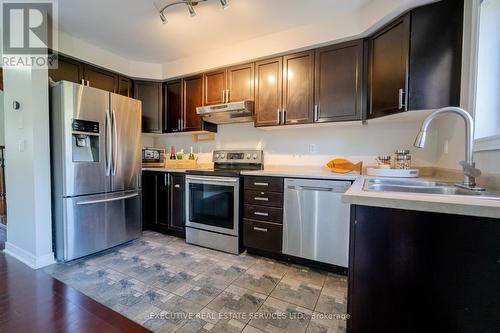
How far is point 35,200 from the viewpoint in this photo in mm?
2105

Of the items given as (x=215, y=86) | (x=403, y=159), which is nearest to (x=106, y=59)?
(x=215, y=86)

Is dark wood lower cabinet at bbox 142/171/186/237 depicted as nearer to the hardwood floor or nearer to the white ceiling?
the hardwood floor

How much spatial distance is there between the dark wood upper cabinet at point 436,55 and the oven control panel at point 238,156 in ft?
5.39

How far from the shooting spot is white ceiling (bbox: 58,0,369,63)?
81.7 inches

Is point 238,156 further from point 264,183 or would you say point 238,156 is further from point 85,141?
point 85,141

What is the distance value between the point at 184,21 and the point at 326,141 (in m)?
2.02

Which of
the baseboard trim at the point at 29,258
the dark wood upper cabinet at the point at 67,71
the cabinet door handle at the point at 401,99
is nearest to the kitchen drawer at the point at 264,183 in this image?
the cabinet door handle at the point at 401,99

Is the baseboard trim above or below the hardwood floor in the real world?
above

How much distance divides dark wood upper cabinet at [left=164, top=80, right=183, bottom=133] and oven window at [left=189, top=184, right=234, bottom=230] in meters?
1.15

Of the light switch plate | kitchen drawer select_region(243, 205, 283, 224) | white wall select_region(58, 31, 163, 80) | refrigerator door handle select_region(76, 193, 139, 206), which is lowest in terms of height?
kitchen drawer select_region(243, 205, 283, 224)

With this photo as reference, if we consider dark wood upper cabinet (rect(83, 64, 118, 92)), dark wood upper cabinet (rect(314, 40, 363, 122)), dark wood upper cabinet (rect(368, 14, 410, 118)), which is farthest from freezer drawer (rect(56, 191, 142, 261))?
dark wood upper cabinet (rect(368, 14, 410, 118))

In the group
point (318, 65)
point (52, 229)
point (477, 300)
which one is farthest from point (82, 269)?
point (318, 65)

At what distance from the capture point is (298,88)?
2.49 meters
